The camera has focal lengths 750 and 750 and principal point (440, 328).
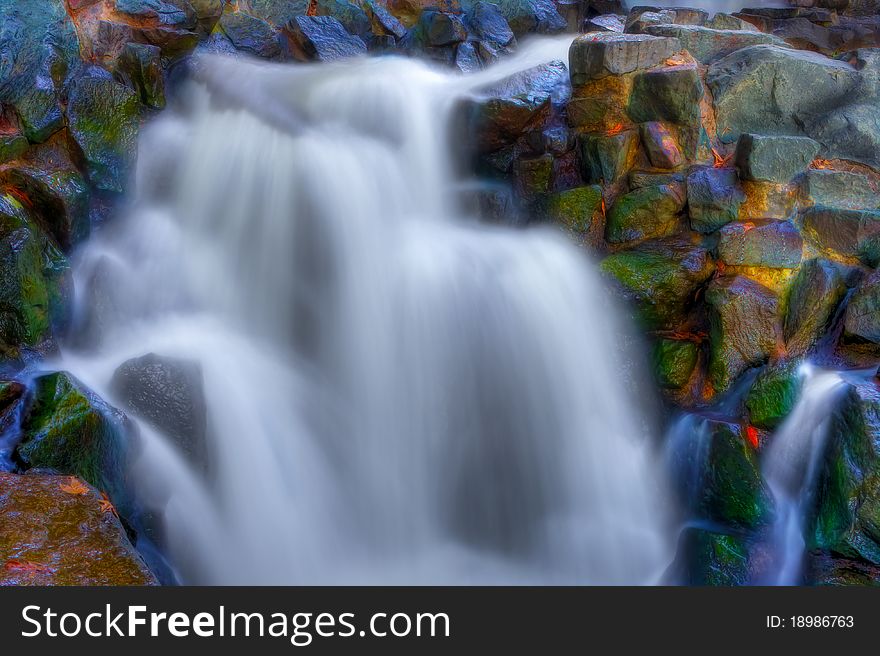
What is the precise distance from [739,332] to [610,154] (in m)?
2.07

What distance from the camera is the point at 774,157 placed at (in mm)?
6555

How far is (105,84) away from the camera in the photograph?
7164mm

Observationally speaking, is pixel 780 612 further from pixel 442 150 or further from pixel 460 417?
pixel 442 150

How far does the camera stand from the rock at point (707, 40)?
7605mm

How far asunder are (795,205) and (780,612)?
161 inches

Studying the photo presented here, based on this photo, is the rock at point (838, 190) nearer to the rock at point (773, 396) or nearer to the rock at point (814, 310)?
the rock at point (814, 310)

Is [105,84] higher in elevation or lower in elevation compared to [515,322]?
higher

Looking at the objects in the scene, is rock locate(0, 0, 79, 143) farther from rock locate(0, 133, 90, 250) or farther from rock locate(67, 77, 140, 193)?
rock locate(0, 133, 90, 250)

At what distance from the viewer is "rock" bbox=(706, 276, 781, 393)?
610 cm

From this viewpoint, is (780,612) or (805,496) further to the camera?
(805,496)

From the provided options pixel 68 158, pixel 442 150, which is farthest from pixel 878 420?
pixel 68 158

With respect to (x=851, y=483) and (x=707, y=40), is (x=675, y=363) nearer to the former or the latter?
(x=851, y=483)

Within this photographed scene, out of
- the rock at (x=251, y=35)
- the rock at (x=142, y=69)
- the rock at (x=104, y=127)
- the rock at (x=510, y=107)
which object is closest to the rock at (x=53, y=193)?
the rock at (x=104, y=127)

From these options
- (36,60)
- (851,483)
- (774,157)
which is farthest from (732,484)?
(36,60)
